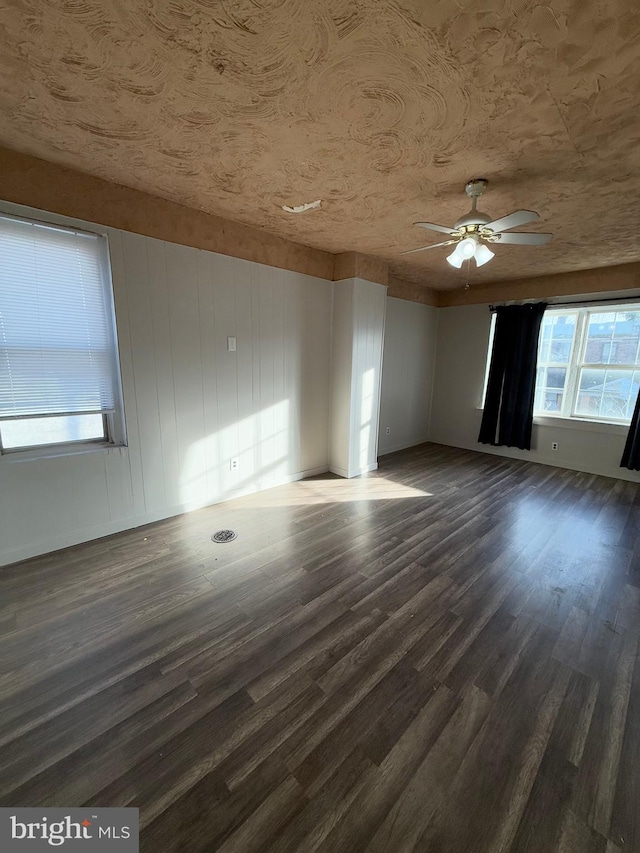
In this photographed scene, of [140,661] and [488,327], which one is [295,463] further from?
[488,327]

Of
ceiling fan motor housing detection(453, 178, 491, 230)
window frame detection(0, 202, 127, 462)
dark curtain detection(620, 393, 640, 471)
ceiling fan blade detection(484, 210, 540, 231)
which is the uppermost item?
ceiling fan motor housing detection(453, 178, 491, 230)

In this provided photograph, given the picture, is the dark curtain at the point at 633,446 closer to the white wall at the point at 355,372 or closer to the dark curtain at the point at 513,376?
the dark curtain at the point at 513,376

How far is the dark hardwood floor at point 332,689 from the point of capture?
1.12m

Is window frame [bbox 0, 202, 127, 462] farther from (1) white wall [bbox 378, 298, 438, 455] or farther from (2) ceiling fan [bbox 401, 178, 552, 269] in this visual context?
(1) white wall [bbox 378, 298, 438, 455]

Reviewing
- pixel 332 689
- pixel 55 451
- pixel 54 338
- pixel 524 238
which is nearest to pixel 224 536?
pixel 55 451

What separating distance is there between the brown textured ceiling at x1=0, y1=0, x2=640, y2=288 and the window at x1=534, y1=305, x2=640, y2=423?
2.28 metres

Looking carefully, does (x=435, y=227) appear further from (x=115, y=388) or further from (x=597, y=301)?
(x=597, y=301)

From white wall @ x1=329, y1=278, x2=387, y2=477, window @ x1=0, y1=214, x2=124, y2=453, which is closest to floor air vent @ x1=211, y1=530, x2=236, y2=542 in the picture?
window @ x1=0, y1=214, x2=124, y2=453

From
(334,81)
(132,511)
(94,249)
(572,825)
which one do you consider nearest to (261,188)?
(334,81)

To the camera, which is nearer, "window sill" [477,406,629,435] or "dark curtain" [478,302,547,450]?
"window sill" [477,406,629,435]

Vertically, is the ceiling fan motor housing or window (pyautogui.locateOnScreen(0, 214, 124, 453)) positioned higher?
the ceiling fan motor housing

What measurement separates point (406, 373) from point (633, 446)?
3.01 m

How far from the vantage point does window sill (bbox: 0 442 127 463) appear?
2.33 meters

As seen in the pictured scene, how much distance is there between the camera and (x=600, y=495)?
3.88 m
